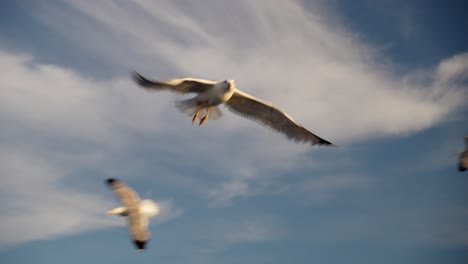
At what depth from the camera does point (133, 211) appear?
16.2 meters

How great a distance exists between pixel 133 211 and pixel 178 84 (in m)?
4.98

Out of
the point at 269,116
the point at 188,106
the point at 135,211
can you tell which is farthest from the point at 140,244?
the point at 269,116

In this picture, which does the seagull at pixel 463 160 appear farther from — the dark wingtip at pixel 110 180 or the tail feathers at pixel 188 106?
the dark wingtip at pixel 110 180

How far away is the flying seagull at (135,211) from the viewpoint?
1536 cm

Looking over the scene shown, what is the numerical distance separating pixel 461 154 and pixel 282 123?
6.78 meters

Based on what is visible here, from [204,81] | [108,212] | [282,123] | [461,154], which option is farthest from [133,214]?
[461,154]

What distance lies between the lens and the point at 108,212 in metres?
16.0

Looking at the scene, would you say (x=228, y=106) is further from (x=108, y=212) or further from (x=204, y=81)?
(x=108, y=212)

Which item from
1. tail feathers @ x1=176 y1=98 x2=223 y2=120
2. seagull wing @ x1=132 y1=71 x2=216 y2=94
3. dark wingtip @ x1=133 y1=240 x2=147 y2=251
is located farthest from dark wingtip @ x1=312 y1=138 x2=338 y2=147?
dark wingtip @ x1=133 y1=240 x2=147 y2=251

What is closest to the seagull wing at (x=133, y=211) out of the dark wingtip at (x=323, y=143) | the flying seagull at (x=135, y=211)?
the flying seagull at (x=135, y=211)

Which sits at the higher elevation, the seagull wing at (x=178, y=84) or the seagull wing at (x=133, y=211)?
the seagull wing at (x=178, y=84)

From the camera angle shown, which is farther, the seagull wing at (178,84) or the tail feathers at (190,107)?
the tail feathers at (190,107)

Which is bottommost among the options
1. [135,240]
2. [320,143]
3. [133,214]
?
[135,240]

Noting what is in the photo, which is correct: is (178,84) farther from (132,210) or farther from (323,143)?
(323,143)
